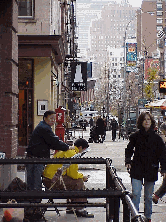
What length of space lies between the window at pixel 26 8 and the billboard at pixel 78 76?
12.4 meters

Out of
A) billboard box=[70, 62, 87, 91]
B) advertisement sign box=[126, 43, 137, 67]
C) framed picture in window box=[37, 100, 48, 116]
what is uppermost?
advertisement sign box=[126, 43, 137, 67]

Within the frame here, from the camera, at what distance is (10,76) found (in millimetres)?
9477

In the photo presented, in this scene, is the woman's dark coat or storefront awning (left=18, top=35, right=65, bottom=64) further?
storefront awning (left=18, top=35, right=65, bottom=64)

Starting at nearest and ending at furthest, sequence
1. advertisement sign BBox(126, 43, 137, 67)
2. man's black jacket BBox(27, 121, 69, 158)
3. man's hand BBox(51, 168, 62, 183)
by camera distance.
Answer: man's hand BBox(51, 168, 62, 183) → man's black jacket BBox(27, 121, 69, 158) → advertisement sign BBox(126, 43, 137, 67)

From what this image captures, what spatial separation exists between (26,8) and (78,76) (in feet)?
42.4

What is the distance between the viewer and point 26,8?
69.4 ft

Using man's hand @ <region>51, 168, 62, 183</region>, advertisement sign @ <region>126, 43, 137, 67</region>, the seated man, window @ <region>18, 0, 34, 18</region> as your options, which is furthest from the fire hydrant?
advertisement sign @ <region>126, 43, 137, 67</region>

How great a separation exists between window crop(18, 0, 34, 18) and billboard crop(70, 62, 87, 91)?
1242 cm

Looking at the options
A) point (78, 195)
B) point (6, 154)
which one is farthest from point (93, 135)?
point (78, 195)

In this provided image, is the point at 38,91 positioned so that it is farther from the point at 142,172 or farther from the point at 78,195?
the point at 78,195

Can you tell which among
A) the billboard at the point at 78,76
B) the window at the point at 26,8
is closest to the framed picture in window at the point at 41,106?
the window at the point at 26,8

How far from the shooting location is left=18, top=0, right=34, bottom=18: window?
20875 mm

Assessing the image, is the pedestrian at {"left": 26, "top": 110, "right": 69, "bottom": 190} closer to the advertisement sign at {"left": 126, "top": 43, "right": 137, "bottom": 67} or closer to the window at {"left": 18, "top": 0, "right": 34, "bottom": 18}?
the window at {"left": 18, "top": 0, "right": 34, "bottom": 18}

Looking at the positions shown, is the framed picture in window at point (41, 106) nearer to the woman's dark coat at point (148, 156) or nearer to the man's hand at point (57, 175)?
the man's hand at point (57, 175)
